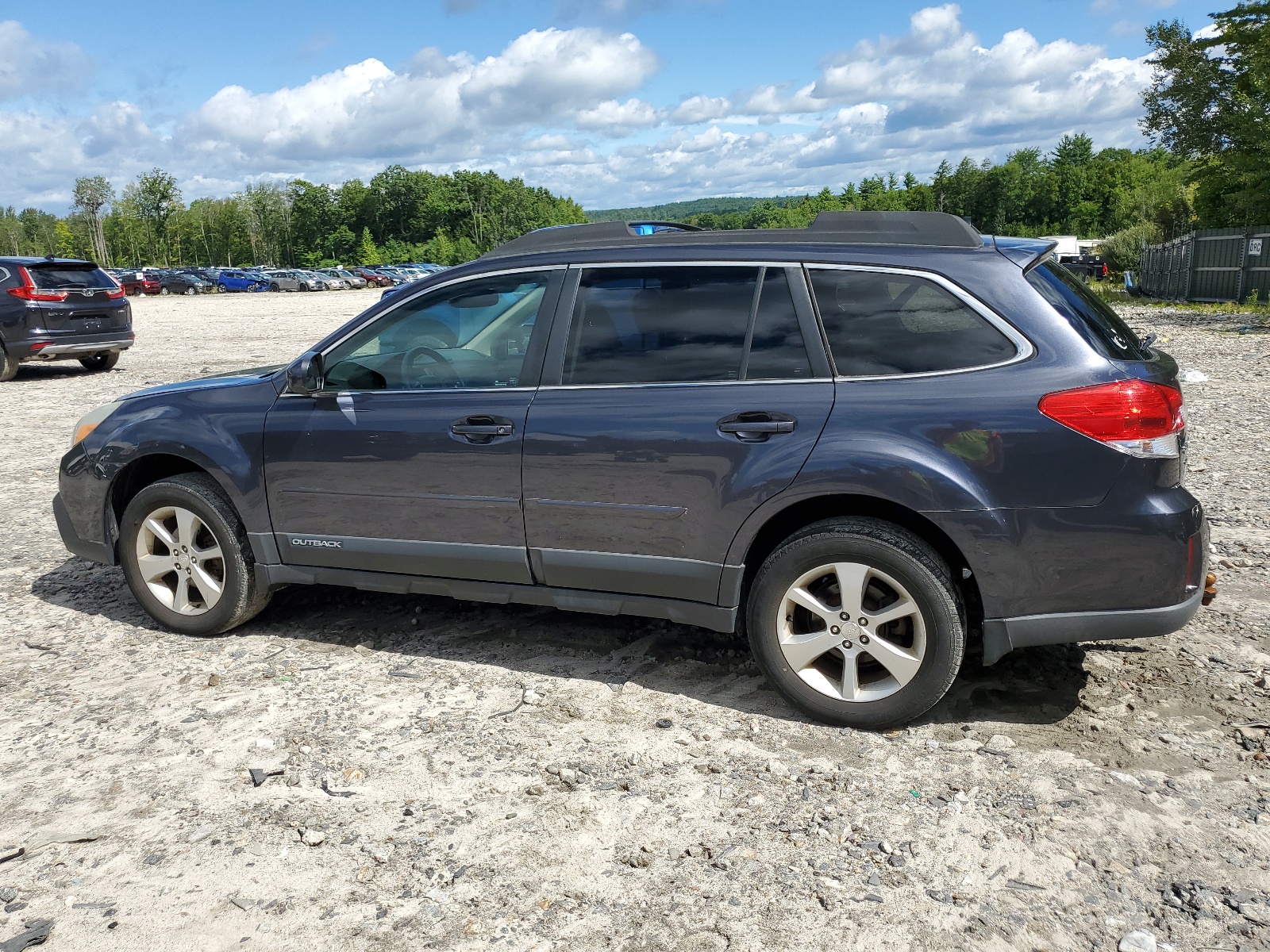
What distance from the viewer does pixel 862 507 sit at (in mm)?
3854

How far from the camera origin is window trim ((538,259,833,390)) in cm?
386

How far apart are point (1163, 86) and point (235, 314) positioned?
32728mm

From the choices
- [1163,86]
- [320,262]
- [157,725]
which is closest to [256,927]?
[157,725]

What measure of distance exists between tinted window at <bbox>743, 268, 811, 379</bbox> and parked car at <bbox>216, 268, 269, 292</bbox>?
2852 inches

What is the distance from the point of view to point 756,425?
12.6 feet

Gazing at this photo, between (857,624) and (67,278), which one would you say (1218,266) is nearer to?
(67,278)

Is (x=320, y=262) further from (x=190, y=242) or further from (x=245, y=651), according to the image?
(x=245, y=651)

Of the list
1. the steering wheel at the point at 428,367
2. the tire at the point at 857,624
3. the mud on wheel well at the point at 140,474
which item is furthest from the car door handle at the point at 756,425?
the mud on wheel well at the point at 140,474

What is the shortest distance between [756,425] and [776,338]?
360 millimetres

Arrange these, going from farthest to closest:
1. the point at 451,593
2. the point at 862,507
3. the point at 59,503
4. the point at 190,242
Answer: the point at 190,242, the point at 59,503, the point at 451,593, the point at 862,507

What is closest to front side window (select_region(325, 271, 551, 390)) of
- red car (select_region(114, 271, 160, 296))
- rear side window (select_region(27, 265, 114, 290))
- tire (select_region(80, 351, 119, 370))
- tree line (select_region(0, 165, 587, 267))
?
rear side window (select_region(27, 265, 114, 290))

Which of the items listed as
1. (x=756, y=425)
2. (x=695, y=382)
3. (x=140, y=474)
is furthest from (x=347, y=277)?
(x=756, y=425)

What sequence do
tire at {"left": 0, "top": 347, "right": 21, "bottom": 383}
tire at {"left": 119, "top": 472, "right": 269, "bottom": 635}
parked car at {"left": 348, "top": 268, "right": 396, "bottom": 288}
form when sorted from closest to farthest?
tire at {"left": 119, "top": 472, "right": 269, "bottom": 635} < tire at {"left": 0, "top": 347, "right": 21, "bottom": 383} < parked car at {"left": 348, "top": 268, "right": 396, "bottom": 288}

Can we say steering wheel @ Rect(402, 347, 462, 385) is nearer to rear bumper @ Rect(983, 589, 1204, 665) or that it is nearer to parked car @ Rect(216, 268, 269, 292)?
rear bumper @ Rect(983, 589, 1204, 665)
